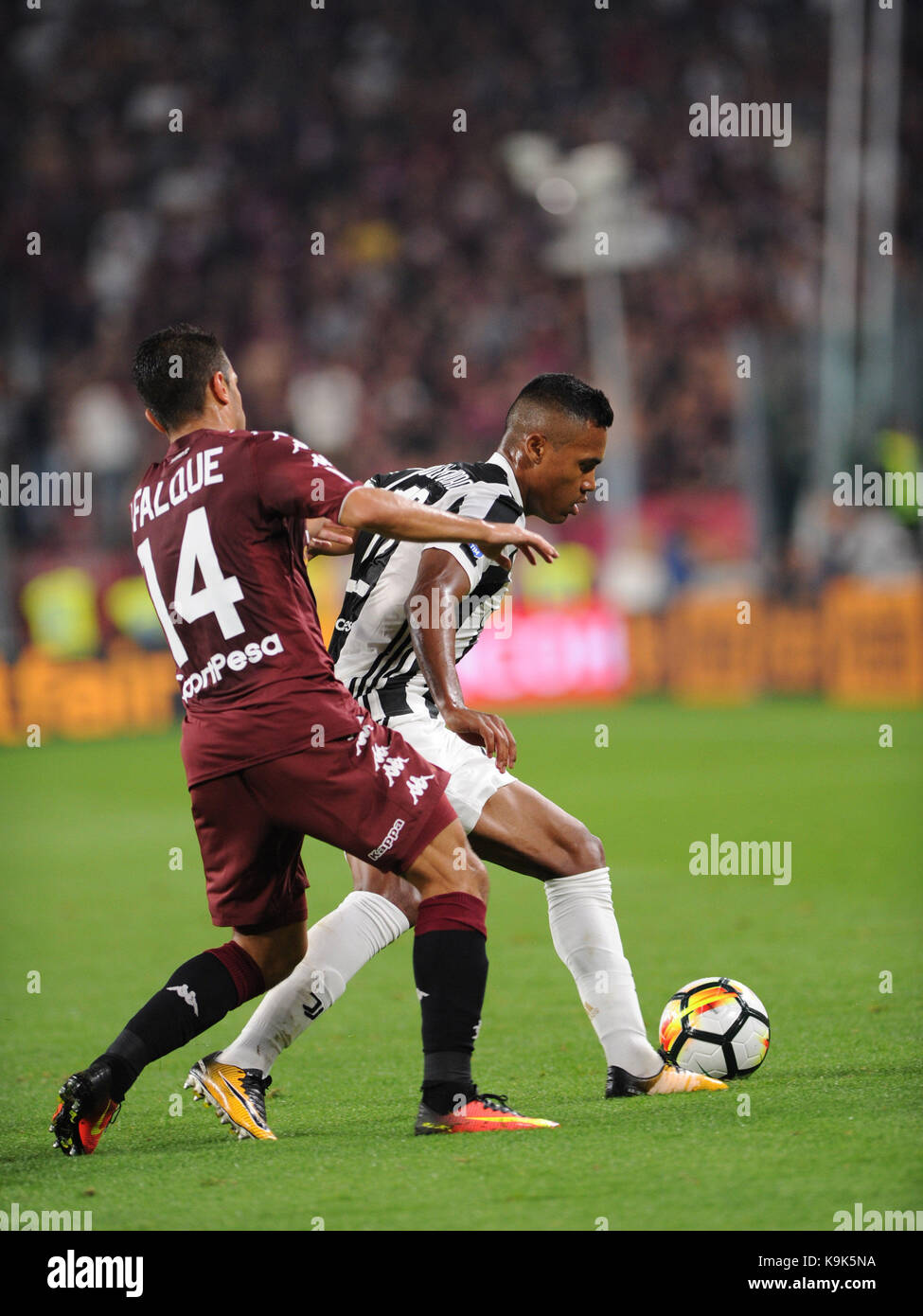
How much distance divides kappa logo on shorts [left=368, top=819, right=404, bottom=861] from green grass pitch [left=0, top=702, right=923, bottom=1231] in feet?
2.30

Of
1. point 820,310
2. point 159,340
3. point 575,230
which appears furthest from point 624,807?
point 820,310

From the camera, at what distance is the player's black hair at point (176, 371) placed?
414 cm

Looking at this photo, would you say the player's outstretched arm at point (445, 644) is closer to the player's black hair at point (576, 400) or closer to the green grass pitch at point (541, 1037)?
the player's black hair at point (576, 400)

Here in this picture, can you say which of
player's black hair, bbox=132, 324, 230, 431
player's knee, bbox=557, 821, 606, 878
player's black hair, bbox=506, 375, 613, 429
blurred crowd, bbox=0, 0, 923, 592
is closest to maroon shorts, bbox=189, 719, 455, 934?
player's knee, bbox=557, 821, 606, 878

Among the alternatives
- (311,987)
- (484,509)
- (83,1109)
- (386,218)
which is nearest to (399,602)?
(484,509)

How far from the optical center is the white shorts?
174 inches

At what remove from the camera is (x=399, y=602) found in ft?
15.6

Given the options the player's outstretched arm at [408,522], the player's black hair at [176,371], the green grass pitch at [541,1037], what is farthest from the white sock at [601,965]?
the player's black hair at [176,371]

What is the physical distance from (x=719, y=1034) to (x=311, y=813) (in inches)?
57.8

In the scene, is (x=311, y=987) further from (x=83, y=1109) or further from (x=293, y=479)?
(x=293, y=479)

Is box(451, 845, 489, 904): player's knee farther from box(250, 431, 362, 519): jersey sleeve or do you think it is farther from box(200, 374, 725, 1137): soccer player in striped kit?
box(250, 431, 362, 519): jersey sleeve

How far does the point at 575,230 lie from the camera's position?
22.1 m

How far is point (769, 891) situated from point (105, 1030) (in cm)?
380

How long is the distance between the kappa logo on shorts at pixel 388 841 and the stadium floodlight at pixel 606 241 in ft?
53.7
